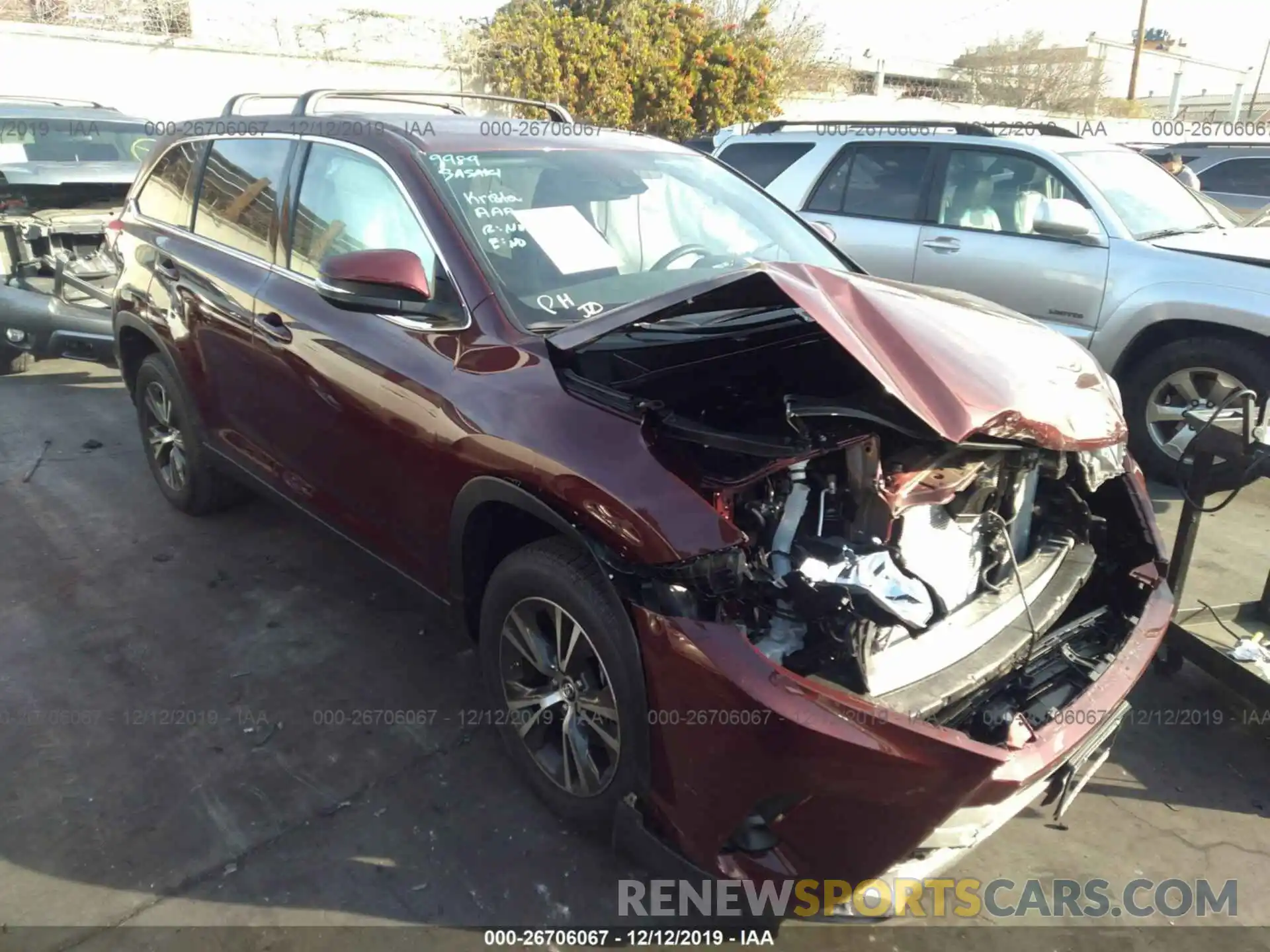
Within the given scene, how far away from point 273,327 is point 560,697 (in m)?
1.83

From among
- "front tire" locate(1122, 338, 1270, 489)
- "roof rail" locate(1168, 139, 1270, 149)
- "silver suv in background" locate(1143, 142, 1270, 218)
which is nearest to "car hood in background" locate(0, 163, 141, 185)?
"front tire" locate(1122, 338, 1270, 489)

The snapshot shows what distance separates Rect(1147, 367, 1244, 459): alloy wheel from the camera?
4.98 meters

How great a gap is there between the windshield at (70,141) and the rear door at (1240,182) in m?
10.9

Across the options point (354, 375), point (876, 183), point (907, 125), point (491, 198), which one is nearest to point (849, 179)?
point (876, 183)

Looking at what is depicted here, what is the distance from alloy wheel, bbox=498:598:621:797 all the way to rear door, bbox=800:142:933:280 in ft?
14.3

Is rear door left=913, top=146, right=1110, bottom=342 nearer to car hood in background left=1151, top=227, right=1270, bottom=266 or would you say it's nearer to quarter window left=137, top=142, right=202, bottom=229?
car hood in background left=1151, top=227, right=1270, bottom=266

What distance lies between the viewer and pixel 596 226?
3102 millimetres

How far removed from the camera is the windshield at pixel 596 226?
284cm

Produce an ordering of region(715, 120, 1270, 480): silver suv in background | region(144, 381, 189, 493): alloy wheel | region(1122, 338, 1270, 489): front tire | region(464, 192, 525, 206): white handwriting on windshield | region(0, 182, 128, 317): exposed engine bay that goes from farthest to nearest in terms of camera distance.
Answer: region(0, 182, 128, 317): exposed engine bay, region(715, 120, 1270, 480): silver suv in background, region(1122, 338, 1270, 489): front tire, region(144, 381, 189, 493): alloy wheel, region(464, 192, 525, 206): white handwriting on windshield

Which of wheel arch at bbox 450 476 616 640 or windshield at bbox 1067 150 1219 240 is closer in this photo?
wheel arch at bbox 450 476 616 640

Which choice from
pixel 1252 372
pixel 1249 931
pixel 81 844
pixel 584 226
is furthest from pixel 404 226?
pixel 1252 372

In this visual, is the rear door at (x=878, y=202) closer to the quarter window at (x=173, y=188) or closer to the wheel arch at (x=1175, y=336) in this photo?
the wheel arch at (x=1175, y=336)

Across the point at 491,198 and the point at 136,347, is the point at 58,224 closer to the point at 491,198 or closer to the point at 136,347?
the point at 136,347

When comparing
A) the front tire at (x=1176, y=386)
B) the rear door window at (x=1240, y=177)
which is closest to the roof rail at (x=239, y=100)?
the front tire at (x=1176, y=386)
